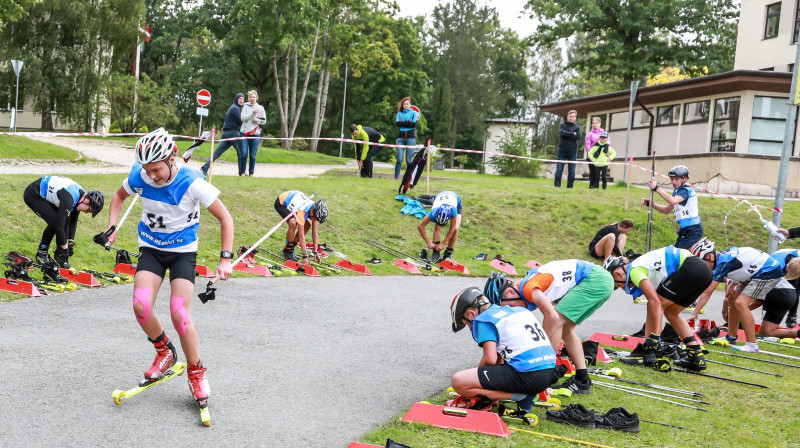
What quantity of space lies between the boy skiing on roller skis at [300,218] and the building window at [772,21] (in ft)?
89.6

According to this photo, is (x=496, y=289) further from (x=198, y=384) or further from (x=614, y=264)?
(x=198, y=384)

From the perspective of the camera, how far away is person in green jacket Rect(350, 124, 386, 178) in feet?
66.6

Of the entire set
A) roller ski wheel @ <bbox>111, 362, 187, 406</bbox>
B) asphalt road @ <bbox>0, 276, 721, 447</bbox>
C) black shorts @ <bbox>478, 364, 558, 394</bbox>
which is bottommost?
asphalt road @ <bbox>0, 276, 721, 447</bbox>

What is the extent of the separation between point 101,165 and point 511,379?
63.6 feet

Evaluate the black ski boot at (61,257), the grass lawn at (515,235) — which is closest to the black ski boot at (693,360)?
the grass lawn at (515,235)

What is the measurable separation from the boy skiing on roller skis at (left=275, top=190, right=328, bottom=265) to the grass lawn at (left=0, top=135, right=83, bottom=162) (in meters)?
12.2

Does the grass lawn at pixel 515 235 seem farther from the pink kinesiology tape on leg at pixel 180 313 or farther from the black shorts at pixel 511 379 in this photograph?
the pink kinesiology tape on leg at pixel 180 313

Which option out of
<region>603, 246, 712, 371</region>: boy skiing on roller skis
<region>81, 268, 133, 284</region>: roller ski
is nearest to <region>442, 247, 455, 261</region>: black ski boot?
<region>81, 268, 133, 284</region>: roller ski

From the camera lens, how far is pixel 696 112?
1143 inches

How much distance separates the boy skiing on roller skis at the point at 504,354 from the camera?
568 centimetres

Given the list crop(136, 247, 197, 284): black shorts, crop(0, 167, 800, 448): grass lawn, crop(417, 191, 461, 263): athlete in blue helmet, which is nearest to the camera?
crop(136, 247, 197, 284): black shorts

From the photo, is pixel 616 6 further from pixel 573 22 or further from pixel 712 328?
pixel 712 328

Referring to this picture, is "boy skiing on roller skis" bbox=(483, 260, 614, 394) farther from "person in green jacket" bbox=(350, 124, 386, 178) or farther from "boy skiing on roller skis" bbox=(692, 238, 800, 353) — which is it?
"person in green jacket" bbox=(350, 124, 386, 178)

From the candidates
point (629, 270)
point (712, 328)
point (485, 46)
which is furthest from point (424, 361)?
point (485, 46)
